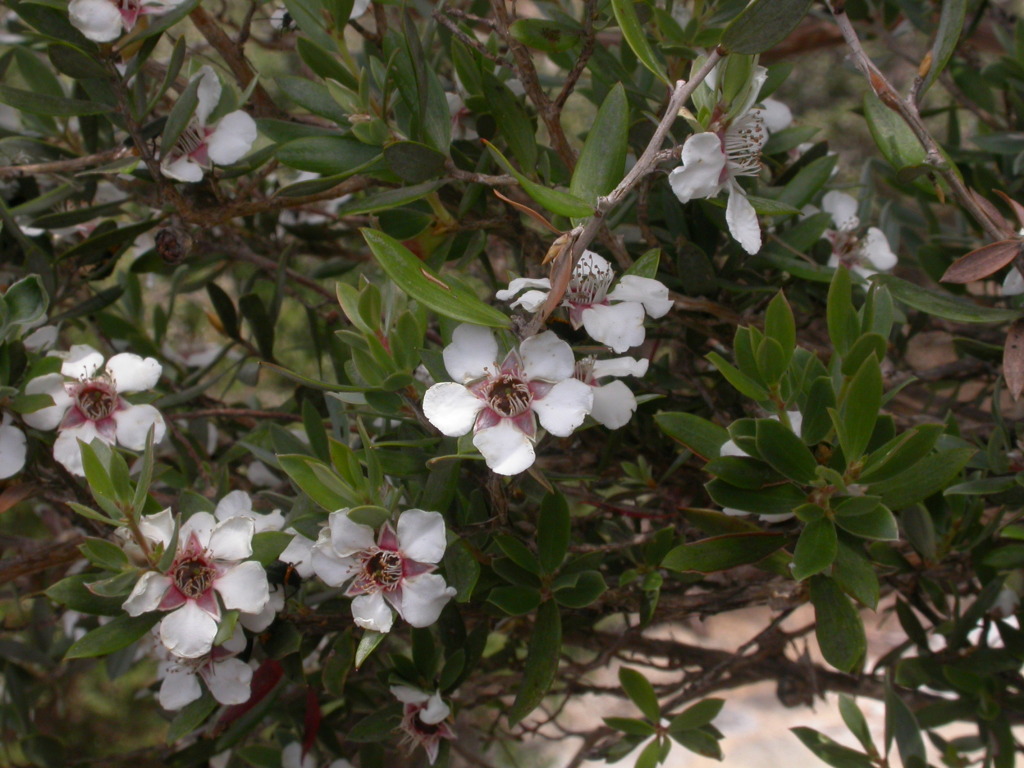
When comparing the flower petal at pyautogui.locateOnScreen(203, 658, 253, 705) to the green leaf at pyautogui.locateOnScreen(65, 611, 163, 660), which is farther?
the flower petal at pyautogui.locateOnScreen(203, 658, 253, 705)

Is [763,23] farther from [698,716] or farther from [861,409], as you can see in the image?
[698,716]

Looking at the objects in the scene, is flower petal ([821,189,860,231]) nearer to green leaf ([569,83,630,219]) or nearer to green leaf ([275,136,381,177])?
green leaf ([569,83,630,219])

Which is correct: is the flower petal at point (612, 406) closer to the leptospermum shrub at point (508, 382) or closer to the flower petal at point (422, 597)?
the leptospermum shrub at point (508, 382)

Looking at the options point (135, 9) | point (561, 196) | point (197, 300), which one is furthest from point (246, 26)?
point (197, 300)

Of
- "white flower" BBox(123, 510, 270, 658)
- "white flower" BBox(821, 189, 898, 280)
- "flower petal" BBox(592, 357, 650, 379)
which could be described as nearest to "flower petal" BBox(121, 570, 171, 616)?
"white flower" BBox(123, 510, 270, 658)

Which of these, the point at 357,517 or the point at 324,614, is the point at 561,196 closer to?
the point at 357,517
